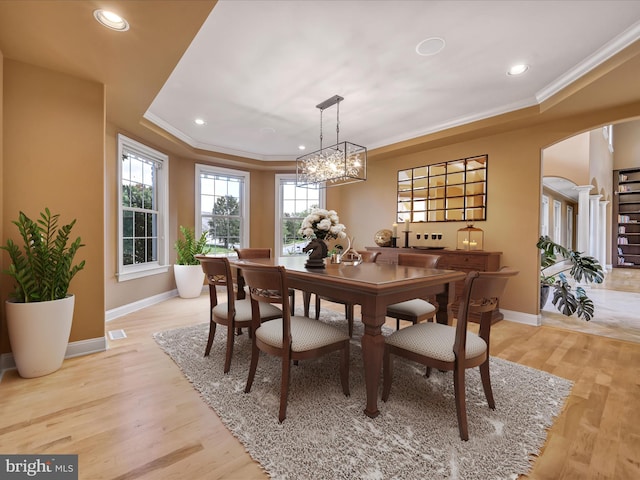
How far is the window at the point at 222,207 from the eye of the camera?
5.51m

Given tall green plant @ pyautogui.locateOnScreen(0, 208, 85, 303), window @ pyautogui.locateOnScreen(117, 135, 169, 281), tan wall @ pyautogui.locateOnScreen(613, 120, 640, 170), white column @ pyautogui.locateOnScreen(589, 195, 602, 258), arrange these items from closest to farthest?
tall green plant @ pyautogui.locateOnScreen(0, 208, 85, 303) → window @ pyautogui.locateOnScreen(117, 135, 169, 281) → white column @ pyautogui.locateOnScreen(589, 195, 602, 258) → tan wall @ pyautogui.locateOnScreen(613, 120, 640, 170)

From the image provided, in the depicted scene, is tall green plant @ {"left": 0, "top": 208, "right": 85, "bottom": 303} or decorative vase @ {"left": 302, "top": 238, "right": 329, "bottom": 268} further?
decorative vase @ {"left": 302, "top": 238, "right": 329, "bottom": 268}

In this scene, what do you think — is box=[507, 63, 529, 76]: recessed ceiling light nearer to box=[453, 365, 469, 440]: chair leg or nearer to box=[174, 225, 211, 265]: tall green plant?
box=[453, 365, 469, 440]: chair leg

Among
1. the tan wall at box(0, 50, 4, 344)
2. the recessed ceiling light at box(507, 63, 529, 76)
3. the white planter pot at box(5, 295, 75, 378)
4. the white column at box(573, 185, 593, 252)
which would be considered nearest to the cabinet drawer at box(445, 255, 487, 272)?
the recessed ceiling light at box(507, 63, 529, 76)

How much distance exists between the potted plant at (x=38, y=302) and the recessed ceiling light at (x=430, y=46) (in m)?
3.22

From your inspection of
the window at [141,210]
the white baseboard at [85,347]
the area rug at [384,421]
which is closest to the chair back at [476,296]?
the area rug at [384,421]

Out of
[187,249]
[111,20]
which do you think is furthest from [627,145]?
[111,20]

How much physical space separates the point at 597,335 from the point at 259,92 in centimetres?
466

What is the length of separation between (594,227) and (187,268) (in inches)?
416

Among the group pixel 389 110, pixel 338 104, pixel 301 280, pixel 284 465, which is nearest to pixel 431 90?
pixel 389 110

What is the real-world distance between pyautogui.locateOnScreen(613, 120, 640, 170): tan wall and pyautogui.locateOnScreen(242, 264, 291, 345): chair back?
12.1 meters

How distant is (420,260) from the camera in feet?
9.70

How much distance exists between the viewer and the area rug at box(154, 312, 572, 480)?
4.48 ft

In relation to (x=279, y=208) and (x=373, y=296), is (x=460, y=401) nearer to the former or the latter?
(x=373, y=296)
